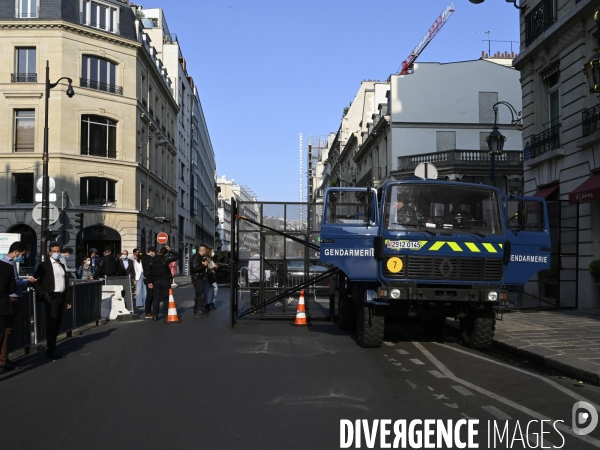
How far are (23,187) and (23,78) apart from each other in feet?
21.0

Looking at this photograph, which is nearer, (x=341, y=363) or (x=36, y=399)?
(x=36, y=399)

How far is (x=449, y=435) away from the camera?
510cm

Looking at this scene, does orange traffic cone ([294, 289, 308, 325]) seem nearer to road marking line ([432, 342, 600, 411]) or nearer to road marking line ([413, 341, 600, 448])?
road marking line ([432, 342, 600, 411])

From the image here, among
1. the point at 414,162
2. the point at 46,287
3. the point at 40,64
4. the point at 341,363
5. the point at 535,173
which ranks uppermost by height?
the point at 40,64

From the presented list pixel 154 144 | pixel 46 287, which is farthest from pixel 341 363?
pixel 154 144

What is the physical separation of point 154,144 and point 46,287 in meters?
38.7

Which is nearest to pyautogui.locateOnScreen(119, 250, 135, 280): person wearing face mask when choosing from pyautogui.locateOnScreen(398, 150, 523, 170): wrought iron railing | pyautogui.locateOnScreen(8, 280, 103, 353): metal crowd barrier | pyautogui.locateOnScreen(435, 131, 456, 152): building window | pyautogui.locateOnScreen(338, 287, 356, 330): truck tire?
pyautogui.locateOnScreen(8, 280, 103, 353): metal crowd barrier

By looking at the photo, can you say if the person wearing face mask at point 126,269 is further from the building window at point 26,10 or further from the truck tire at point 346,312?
the building window at point 26,10

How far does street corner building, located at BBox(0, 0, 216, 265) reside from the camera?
3562 centimetres

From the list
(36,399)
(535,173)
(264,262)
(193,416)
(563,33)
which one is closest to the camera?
(193,416)

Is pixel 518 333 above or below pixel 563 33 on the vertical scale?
below

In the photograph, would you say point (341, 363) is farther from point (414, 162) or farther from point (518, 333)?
point (414, 162)

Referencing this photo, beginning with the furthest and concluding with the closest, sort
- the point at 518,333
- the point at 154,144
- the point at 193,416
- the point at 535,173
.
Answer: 1. the point at 154,144
2. the point at 535,173
3. the point at 518,333
4. the point at 193,416

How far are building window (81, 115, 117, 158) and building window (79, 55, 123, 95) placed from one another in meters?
1.94
